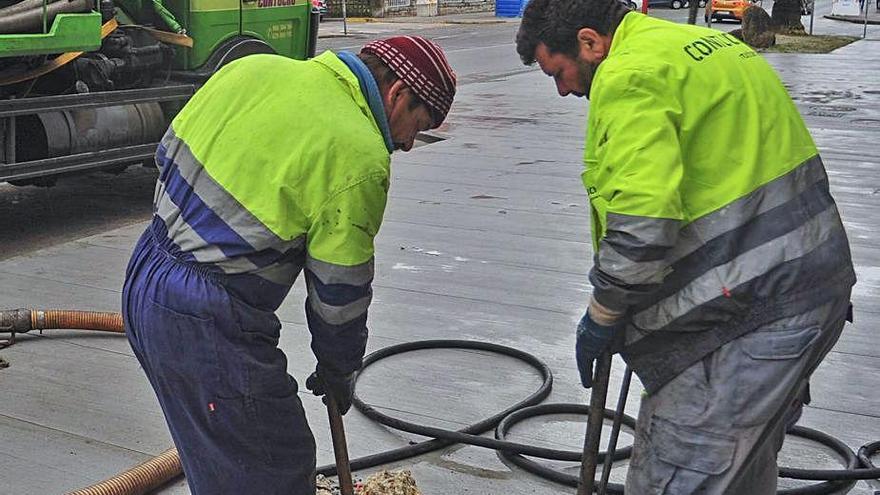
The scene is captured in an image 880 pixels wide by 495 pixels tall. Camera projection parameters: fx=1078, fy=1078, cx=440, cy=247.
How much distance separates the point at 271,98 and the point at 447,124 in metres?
10.4

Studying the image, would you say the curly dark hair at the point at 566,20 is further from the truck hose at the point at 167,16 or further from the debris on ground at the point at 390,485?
the truck hose at the point at 167,16

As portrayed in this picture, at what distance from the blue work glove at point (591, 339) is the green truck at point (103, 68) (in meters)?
5.70

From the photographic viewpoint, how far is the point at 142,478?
3799mm

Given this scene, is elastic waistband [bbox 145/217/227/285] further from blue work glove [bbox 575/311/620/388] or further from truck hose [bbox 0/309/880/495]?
truck hose [bbox 0/309/880/495]

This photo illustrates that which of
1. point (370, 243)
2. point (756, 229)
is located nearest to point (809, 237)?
point (756, 229)

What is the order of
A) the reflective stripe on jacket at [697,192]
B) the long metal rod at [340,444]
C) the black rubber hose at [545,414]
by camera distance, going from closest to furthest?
the reflective stripe on jacket at [697,192], the long metal rod at [340,444], the black rubber hose at [545,414]

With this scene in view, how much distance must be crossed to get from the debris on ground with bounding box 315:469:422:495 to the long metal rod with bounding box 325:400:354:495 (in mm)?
337

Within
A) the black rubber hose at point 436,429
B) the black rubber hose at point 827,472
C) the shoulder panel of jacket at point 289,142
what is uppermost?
the shoulder panel of jacket at point 289,142

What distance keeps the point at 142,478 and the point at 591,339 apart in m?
1.86

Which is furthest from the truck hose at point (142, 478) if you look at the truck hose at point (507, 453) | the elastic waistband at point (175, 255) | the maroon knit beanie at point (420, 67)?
the maroon knit beanie at point (420, 67)

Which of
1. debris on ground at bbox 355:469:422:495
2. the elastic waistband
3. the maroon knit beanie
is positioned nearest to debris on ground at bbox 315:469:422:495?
debris on ground at bbox 355:469:422:495

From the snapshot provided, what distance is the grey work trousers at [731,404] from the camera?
2.64 m

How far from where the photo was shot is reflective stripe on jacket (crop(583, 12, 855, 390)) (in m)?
2.49

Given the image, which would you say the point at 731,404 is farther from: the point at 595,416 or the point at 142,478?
the point at 142,478
